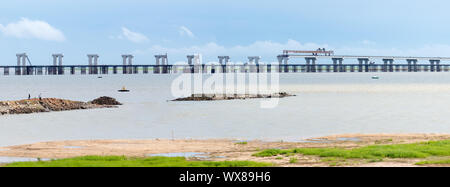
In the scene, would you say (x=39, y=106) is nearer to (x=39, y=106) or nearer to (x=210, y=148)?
(x=39, y=106)

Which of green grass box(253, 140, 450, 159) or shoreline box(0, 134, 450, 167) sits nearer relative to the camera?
green grass box(253, 140, 450, 159)

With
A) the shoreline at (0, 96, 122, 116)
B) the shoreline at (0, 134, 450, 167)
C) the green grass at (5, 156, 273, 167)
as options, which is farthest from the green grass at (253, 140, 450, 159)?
the shoreline at (0, 96, 122, 116)

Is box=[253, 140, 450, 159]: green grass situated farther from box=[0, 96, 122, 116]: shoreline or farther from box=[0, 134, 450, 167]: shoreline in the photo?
box=[0, 96, 122, 116]: shoreline

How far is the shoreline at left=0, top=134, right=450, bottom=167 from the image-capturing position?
2145 centimetres

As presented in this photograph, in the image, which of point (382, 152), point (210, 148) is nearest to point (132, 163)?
point (210, 148)

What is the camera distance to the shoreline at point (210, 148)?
21453mm

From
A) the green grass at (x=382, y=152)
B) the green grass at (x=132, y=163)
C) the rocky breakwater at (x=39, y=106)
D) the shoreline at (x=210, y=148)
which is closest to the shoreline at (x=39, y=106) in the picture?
the rocky breakwater at (x=39, y=106)

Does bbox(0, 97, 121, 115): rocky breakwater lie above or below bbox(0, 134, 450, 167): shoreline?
above

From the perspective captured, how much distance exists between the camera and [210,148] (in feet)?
85.0

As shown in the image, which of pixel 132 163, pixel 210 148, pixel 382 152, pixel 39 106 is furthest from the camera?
pixel 39 106

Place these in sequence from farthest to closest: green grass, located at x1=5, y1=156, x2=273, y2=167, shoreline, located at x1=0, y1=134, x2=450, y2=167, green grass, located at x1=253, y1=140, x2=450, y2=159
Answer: shoreline, located at x1=0, y1=134, x2=450, y2=167
green grass, located at x1=253, y1=140, x2=450, y2=159
green grass, located at x1=5, y1=156, x2=273, y2=167

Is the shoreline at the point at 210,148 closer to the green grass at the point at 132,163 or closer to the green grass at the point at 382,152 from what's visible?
the green grass at the point at 382,152
